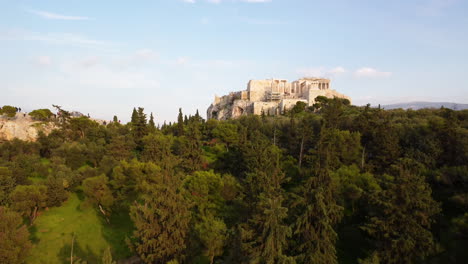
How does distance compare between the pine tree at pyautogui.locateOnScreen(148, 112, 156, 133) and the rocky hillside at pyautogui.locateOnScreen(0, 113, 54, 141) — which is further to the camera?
the rocky hillside at pyautogui.locateOnScreen(0, 113, 54, 141)

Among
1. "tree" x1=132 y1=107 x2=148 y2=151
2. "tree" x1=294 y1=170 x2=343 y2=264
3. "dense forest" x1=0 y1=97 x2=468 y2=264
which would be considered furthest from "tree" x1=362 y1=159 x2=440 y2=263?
"tree" x1=132 y1=107 x2=148 y2=151

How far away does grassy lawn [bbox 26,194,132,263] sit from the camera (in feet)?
91.7

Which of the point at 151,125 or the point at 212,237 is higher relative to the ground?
the point at 151,125

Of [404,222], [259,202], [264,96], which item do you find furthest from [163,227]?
[264,96]

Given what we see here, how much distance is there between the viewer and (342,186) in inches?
1168

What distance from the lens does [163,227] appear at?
69.7ft

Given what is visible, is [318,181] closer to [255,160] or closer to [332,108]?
[255,160]

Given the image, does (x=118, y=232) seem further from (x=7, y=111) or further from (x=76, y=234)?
(x=7, y=111)

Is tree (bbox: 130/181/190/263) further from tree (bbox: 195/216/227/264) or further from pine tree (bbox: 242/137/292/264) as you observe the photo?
pine tree (bbox: 242/137/292/264)

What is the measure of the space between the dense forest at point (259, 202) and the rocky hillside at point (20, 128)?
12616mm

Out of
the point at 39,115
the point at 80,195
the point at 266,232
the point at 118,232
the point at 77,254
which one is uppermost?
the point at 39,115

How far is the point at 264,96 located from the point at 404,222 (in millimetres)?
89252

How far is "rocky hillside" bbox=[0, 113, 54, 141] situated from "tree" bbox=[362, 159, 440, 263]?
63.1 m

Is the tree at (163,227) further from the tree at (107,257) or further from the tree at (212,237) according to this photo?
the tree at (107,257)
